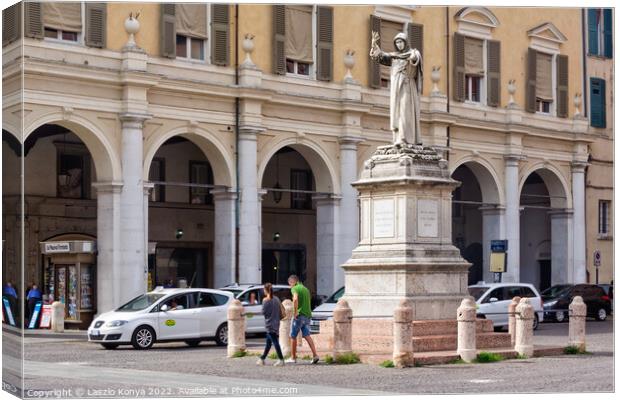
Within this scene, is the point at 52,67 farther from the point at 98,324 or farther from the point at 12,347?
the point at 12,347

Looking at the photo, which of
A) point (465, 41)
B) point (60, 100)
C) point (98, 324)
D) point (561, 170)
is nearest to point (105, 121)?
point (60, 100)

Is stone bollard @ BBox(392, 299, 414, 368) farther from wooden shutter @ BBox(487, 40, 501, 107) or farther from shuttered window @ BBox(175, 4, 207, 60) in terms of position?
wooden shutter @ BBox(487, 40, 501, 107)

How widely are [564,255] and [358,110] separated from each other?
309 inches

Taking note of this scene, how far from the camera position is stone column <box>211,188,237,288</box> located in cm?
4062

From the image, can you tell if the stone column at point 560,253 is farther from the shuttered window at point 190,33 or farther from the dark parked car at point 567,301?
the shuttered window at point 190,33

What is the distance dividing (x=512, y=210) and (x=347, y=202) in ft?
22.9

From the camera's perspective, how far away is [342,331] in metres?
24.3

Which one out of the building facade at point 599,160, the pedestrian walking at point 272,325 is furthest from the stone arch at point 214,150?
the pedestrian walking at point 272,325

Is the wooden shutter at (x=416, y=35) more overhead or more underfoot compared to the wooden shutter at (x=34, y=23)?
more overhead

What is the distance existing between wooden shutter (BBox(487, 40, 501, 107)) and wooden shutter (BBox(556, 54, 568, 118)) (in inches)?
75.9

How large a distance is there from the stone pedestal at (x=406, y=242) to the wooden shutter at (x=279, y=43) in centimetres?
1527

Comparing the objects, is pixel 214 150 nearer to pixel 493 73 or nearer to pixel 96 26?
pixel 96 26

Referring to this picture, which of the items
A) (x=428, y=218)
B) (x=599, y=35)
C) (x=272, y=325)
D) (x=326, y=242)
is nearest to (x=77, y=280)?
(x=326, y=242)

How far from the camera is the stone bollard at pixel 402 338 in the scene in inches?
920
